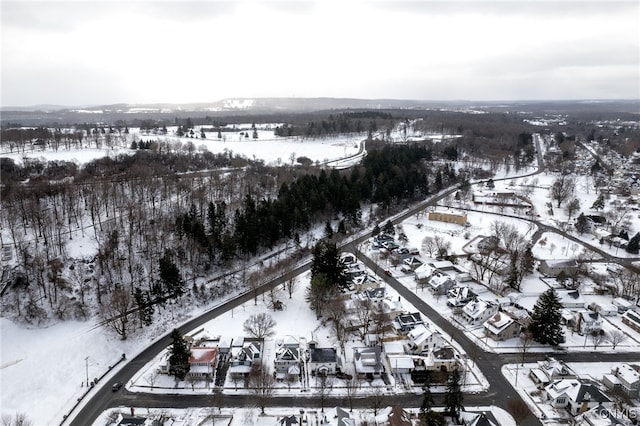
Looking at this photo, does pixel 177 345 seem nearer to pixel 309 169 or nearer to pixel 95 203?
pixel 95 203

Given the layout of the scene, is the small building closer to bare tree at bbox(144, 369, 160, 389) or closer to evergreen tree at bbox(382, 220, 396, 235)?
bare tree at bbox(144, 369, 160, 389)

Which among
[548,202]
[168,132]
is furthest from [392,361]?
[168,132]

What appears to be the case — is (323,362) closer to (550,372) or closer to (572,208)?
(550,372)

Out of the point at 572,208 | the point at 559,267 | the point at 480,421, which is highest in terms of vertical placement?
the point at 572,208

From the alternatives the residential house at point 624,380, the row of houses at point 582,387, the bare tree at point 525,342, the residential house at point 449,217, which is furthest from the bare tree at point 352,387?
the residential house at point 449,217

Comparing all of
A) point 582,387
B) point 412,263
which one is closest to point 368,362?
point 582,387

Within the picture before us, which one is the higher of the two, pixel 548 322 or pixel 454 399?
pixel 548 322

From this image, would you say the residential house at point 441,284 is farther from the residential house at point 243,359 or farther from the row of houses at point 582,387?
the residential house at point 243,359
